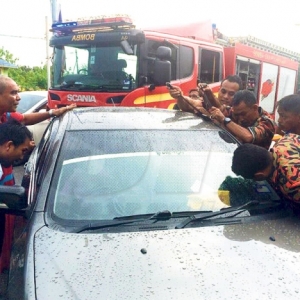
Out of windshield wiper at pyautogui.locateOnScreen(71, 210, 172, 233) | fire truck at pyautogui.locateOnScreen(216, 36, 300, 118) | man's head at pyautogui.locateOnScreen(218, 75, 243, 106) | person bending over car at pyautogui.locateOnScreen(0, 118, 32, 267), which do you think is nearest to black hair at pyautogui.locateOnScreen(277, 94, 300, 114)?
windshield wiper at pyautogui.locateOnScreen(71, 210, 172, 233)

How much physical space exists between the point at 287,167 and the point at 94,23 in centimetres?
603

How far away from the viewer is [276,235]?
2.40m

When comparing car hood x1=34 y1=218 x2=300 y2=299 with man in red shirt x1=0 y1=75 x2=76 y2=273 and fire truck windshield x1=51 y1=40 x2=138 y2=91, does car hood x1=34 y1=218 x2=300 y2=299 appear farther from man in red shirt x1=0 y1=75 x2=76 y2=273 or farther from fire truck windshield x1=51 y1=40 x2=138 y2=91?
fire truck windshield x1=51 y1=40 x2=138 y2=91

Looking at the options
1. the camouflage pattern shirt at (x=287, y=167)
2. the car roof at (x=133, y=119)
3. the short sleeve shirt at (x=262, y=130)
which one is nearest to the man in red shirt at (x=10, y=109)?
the car roof at (x=133, y=119)

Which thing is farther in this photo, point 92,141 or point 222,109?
point 222,109

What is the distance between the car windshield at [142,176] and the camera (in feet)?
8.43

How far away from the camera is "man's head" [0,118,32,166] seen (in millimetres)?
3217

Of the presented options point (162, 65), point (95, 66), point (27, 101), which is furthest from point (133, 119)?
point (27, 101)

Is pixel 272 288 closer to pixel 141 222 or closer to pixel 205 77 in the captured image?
pixel 141 222

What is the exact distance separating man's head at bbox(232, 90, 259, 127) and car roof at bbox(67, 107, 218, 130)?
26cm

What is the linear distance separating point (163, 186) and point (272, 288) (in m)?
0.98

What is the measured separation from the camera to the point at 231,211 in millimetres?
2615

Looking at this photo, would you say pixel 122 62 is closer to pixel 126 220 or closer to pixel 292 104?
pixel 292 104

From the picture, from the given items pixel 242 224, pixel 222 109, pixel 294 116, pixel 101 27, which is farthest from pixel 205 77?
pixel 242 224
